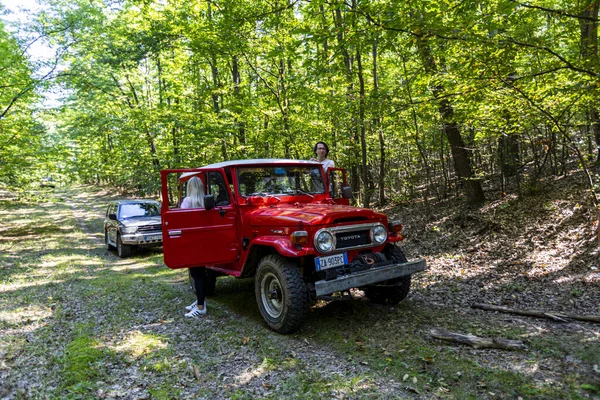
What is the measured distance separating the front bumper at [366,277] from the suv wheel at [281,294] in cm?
30

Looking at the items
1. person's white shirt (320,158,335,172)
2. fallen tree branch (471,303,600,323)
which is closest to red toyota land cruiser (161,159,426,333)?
person's white shirt (320,158,335,172)

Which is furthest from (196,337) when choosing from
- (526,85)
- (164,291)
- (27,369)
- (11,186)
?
(11,186)

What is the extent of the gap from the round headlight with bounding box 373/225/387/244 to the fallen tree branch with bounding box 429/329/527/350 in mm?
1300

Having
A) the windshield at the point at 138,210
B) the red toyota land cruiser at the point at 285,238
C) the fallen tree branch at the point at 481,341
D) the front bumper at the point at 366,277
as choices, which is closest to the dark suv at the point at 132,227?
the windshield at the point at 138,210

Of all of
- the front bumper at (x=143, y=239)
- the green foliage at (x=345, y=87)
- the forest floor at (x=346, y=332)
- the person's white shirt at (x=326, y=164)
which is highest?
the green foliage at (x=345, y=87)

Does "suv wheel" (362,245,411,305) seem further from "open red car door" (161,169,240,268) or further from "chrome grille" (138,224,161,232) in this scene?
"chrome grille" (138,224,161,232)

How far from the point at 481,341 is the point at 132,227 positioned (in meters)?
9.63

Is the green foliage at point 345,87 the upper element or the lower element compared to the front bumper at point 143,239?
upper

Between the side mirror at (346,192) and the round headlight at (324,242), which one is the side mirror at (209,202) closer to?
the round headlight at (324,242)

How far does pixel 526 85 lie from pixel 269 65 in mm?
10033

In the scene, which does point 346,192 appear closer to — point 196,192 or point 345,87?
point 196,192

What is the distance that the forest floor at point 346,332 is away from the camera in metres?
3.26

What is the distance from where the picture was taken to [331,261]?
4.32 meters

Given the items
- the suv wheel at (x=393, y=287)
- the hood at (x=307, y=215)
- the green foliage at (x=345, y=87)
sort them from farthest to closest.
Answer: the green foliage at (x=345, y=87), the suv wheel at (x=393, y=287), the hood at (x=307, y=215)
